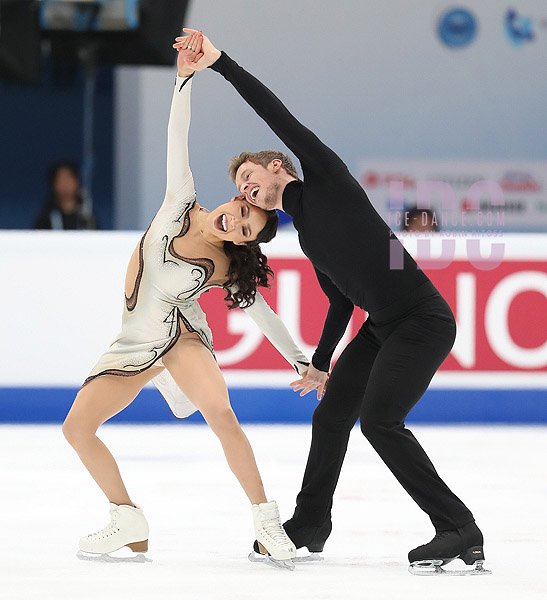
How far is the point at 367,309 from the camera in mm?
2771

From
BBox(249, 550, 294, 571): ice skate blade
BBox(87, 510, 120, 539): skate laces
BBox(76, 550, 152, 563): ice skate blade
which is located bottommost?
BBox(76, 550, 152, 563): ice skate blade

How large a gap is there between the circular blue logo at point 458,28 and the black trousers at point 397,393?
7.09 m

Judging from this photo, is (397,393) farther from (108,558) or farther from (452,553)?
(108,558)

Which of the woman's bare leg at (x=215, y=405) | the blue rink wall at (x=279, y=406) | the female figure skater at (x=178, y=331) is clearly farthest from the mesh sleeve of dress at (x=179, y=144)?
the blue rink wall at (x=279, y=406)

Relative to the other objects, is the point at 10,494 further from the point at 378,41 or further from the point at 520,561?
the point at 378,41

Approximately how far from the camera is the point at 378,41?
9414mm

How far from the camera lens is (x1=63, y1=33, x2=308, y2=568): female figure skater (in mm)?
2773

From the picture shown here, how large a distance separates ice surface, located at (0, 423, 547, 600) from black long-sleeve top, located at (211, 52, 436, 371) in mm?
717

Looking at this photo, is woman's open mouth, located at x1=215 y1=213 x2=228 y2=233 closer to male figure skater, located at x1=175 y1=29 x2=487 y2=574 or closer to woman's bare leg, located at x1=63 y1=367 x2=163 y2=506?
male figure skater, located at x1=175 y1=29 x2=487 y2=574

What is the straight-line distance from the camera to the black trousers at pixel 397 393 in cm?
265

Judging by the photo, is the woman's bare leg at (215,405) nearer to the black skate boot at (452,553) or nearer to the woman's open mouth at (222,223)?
the woman's open mouth at (222,223)

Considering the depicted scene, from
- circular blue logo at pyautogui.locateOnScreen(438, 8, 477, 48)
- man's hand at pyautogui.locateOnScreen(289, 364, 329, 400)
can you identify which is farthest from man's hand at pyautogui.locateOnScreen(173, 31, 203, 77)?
circular blue logo at pyautogui.locateOnScreen(438, 8, 477, 48)

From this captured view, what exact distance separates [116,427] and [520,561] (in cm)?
303

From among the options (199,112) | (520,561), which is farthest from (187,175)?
(199,112)
